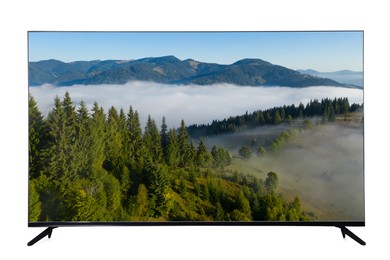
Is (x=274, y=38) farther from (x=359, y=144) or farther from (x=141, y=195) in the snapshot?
(x=141, y=195)

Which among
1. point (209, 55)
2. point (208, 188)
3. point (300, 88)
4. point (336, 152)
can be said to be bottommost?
point (208, 188)

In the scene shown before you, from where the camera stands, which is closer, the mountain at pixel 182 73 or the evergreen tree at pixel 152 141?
the evergreen tree at pixel 152 141

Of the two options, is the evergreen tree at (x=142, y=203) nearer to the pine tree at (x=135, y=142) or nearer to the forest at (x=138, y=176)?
the forest at (x=138, y=176)

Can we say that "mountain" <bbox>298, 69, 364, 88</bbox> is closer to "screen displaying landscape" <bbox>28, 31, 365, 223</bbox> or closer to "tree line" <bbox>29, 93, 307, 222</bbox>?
"screen displaying landscape" <bbox>28, 31, 365, 223</bbox>

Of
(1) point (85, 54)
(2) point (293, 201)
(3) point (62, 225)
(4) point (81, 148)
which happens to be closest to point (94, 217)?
(3) point (62, 225)

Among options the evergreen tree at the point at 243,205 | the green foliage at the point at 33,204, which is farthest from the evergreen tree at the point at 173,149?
the green foliage at the point at 33,204
